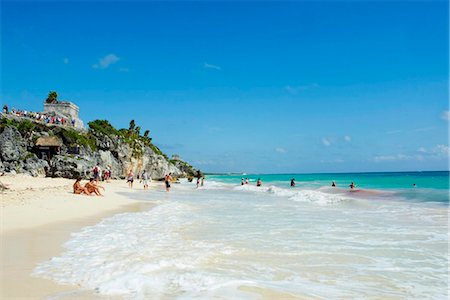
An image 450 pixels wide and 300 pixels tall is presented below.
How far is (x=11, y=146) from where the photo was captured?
3241 cm

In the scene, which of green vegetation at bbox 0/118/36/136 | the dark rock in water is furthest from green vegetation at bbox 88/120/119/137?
the dark rock in water

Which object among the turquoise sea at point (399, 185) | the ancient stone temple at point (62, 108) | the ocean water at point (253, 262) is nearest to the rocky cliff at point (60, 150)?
the ancient stone temple at point (62, 108)

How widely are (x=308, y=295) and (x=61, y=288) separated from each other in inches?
134

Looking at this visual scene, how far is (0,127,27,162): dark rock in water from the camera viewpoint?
31703 millimetres

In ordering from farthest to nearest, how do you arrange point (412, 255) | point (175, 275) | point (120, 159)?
1. point (120, 159)
2. point (412, 255)
3. point (175, 275)

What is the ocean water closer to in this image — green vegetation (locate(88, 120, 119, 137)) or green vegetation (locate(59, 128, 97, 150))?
green vegetation (locate(59, 128, 97, 150))

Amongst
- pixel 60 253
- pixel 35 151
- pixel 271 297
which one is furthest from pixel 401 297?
pixel 35 151

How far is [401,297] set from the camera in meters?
4.65

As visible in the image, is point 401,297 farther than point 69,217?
No

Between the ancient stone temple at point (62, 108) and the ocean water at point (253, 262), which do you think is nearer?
the ocean water at point (253, 262)

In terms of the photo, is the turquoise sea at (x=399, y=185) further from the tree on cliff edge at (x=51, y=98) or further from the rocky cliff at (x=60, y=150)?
the tree on cliff edge at (x=51, y=98)

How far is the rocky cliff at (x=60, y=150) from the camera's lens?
32.6 m

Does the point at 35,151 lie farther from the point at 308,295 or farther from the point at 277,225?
the point at 308,295

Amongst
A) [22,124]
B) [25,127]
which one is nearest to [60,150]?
[25,127]
